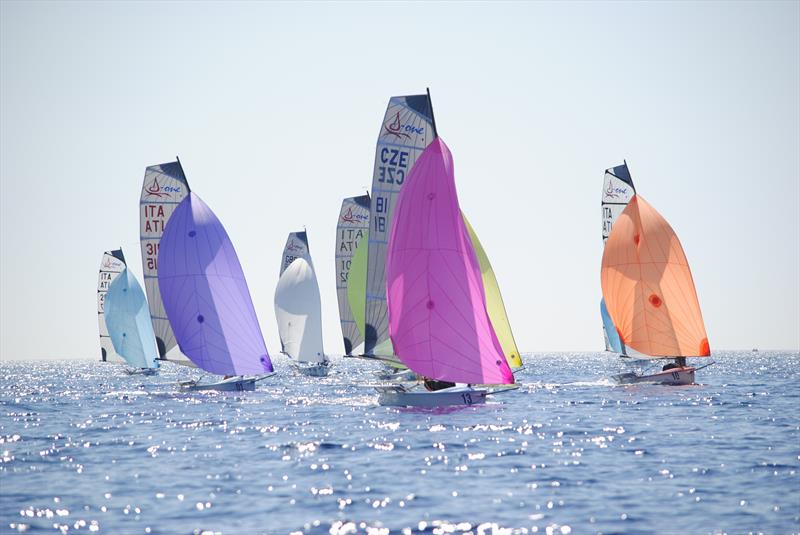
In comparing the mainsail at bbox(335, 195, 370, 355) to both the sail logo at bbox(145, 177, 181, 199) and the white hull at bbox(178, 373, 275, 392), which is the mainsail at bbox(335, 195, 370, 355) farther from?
the sail logo at bbox(145, 177, 181, 199)

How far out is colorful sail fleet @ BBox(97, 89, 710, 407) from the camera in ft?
128

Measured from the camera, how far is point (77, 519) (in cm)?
1950

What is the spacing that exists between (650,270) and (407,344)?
2000 cm

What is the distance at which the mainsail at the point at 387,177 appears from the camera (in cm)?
4388

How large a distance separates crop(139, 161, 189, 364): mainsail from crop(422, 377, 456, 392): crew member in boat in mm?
18202

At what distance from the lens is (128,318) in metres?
86.3

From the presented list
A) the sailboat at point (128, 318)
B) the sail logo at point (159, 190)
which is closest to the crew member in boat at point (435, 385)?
the sail logo at point (159, 190)

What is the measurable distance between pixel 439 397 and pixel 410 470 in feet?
47.4

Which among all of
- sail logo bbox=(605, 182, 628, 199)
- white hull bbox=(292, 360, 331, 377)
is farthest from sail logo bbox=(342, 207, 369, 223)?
white hull bbox=(292, 360, 331, 377)

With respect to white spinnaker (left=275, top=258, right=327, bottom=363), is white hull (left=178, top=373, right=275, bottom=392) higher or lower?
lower

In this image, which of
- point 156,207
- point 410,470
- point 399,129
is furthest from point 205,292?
point 410,470

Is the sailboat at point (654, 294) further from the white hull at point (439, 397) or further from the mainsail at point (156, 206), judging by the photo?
the mainsail at point (156, 206)

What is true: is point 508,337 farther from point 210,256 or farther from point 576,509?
point 576,509

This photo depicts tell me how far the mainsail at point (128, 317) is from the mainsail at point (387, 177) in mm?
45233
